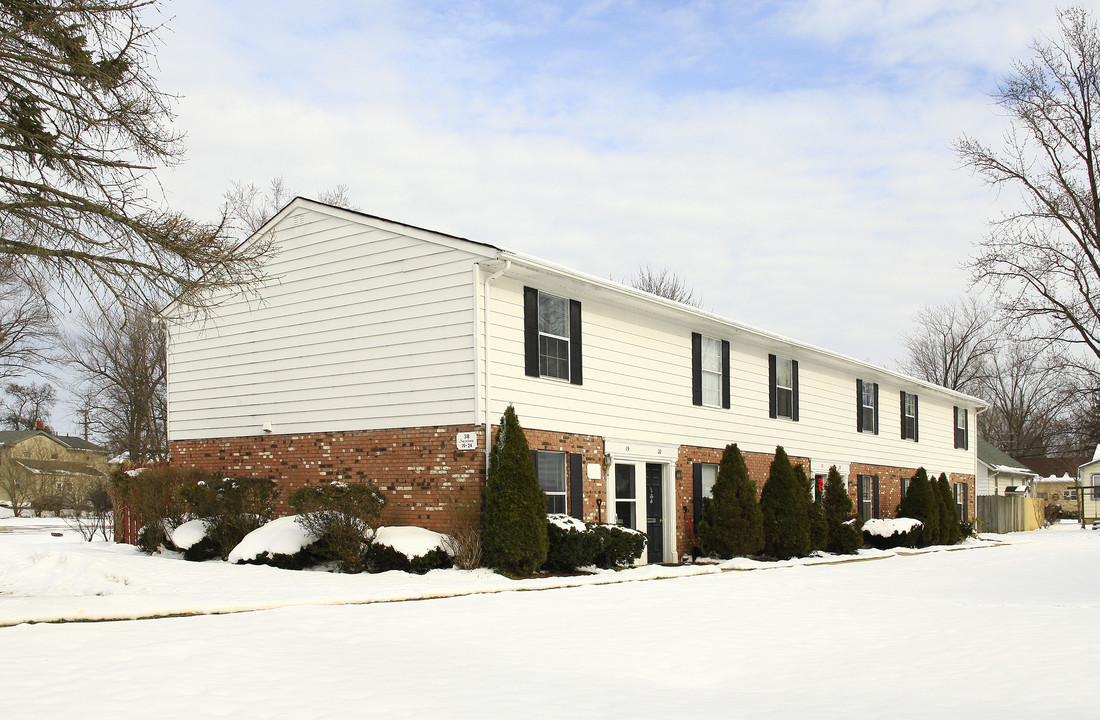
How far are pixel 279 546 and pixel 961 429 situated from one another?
94.5 feet

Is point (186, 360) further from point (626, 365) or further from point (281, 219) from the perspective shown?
point (626, 365)

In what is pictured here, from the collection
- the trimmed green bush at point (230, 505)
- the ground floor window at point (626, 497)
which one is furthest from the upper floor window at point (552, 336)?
the trimmed green bush at point (230, 505)

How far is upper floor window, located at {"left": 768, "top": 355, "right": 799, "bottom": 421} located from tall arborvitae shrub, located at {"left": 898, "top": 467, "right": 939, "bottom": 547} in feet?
17.0

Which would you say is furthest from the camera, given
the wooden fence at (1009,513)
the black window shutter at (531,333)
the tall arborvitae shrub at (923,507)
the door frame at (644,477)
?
the wooden fence at (1009,513)

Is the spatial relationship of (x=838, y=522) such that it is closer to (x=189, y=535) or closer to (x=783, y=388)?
(x=783, y=388)

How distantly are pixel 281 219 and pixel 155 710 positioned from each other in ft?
45.0

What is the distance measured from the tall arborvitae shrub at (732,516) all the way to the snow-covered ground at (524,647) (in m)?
4.44

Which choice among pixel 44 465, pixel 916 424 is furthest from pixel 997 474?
pixel 44 465

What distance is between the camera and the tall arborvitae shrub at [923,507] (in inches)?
1050

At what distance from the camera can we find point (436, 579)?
1363 cm

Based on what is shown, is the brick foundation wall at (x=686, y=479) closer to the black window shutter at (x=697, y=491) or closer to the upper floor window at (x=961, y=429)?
the black window shutter at (x=697, y=491)

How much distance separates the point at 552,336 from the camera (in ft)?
55.1

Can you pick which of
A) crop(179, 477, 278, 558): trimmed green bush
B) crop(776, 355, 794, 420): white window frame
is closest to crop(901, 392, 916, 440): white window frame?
crop(776, 355, 794, 420): white window frame

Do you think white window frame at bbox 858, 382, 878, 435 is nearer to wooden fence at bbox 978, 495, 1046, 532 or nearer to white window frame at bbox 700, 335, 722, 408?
white window frame at bbox 700, 335, 722, 408
